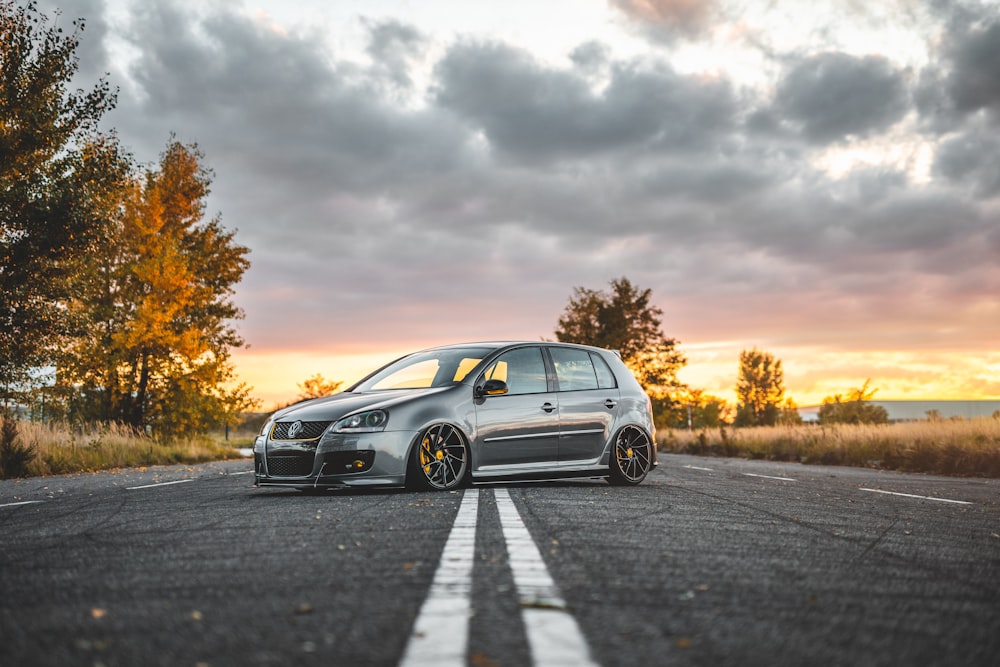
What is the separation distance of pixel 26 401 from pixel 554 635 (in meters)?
24.4

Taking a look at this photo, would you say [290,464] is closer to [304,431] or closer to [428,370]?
[304,431]

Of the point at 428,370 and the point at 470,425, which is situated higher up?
the point at 428,370

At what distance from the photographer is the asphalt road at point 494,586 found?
9.61 feet

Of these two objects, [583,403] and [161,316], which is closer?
[583,403]

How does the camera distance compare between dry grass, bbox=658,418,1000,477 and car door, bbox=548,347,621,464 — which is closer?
car door, bbox=548,347,621,464

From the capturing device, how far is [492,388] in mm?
9836

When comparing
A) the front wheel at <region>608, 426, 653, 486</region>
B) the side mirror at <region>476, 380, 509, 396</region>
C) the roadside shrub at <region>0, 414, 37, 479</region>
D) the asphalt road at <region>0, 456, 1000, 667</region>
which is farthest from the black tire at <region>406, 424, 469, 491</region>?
the roadside shrub at <region>0, 414, 37, 479</region>

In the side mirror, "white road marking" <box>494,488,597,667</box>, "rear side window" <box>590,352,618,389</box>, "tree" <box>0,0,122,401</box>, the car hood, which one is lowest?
"white road marking" <box>494,488,597,667</box>

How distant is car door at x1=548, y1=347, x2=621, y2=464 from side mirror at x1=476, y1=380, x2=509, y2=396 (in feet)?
2.71

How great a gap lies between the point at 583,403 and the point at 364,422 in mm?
2757

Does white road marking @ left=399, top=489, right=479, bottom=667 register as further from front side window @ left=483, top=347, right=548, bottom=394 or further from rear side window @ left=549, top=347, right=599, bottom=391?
rear side window @ left=549, top=347, right=599, bottom=391

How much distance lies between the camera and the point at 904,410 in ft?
368

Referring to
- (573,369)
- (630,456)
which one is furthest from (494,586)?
(630,456)

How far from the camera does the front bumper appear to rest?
8.80 meters
